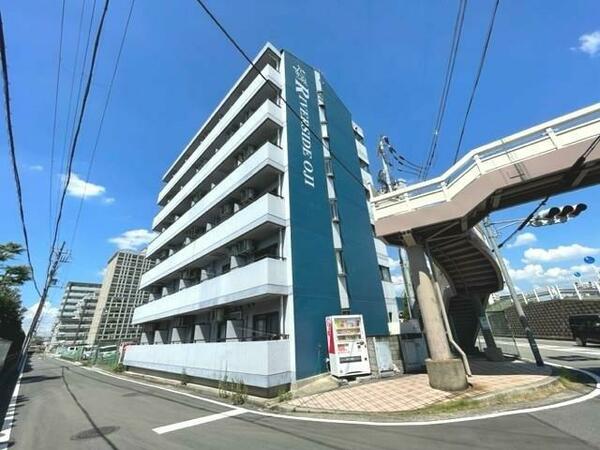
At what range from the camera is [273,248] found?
13750 mm

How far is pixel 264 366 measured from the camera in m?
9.44

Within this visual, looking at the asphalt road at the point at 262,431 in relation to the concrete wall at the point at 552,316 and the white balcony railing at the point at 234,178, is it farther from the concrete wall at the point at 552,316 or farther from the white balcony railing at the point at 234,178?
the concrete wall at the point at 552,316

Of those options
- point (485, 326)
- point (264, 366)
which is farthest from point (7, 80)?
point (485, 326)

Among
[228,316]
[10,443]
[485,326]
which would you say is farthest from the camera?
[228,316]

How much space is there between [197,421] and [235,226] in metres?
8.70

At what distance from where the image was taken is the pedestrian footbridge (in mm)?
7008

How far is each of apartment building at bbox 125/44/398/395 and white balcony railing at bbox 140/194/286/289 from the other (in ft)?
0.21

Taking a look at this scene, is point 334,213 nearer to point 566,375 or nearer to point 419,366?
point 419,366

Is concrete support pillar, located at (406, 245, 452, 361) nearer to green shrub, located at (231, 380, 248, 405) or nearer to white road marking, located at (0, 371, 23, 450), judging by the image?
green shrub, located at (231, 380, 248, 405)

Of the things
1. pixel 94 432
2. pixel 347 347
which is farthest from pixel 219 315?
pixel 94 432

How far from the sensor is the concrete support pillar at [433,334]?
24.6ft

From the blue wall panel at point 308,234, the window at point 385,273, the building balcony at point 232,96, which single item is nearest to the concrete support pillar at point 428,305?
the blue wall panel at point 308,234

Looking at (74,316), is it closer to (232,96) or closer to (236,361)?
(232,96)

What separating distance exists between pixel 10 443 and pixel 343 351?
944 cm
